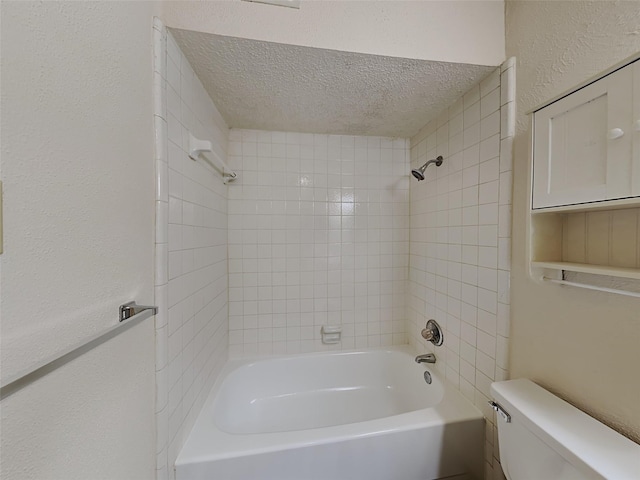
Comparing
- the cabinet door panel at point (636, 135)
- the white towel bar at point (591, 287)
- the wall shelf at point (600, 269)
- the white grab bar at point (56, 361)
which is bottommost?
the white grab bar at point (56, 361)

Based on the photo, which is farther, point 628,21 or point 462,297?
point 462,297

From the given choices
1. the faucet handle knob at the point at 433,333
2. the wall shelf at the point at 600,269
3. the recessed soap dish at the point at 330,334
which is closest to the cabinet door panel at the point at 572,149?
the wall shelf at the point at 600,269

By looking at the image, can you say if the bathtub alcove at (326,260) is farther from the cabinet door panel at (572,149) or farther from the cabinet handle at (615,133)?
the cabinet handle at (615,133)

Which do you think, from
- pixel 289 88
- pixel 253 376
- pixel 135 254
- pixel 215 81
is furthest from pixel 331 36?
pixel 253 376

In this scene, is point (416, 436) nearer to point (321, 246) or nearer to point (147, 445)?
point (147, 445)

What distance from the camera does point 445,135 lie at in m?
1.44

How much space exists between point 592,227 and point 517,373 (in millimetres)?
630

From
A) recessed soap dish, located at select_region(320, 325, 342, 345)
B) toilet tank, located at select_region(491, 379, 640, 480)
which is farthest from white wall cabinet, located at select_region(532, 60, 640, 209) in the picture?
recessed soap dish, located at select_region(320, 325, 342, 345)

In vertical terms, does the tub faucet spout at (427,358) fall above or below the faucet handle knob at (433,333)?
below

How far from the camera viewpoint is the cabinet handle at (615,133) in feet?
1.92

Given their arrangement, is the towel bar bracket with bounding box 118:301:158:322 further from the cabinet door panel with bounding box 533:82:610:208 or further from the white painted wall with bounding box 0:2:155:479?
the cabinet door panel with bounding box 533:82:610:208

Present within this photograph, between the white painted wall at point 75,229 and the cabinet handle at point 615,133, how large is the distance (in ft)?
4.10

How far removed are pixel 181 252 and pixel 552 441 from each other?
135 cm

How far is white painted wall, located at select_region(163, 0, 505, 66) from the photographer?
87cm
